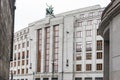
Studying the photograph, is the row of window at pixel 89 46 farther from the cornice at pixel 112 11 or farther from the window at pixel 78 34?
the cornice at pixel 112 11

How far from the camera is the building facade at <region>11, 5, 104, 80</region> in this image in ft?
Answer: 260

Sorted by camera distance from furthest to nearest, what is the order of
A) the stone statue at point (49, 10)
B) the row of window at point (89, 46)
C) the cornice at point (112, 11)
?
the stone statue at point (49, 10) < the row of window at point (89, 46) < the cornice at point (112, 11)

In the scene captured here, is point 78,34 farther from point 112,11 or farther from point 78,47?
point 112,11

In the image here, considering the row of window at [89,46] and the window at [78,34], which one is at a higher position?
the window at [78,34]

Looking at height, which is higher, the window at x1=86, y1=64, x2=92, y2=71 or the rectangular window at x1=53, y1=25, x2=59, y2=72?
the rectangular window at x1=53, y1=25, x2=59, y2=72

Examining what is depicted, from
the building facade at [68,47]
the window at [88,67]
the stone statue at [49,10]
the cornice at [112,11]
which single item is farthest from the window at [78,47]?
the cornice at [112,11]

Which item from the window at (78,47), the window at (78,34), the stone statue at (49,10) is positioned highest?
the stone statue at (49,10)

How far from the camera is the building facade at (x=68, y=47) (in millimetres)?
79250

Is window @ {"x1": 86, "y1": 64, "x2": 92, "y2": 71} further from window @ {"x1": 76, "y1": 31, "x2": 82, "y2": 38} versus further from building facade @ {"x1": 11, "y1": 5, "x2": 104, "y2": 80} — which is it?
window @ {"x1": 76, "y1": 31, "x2": 82, "y2": 38}

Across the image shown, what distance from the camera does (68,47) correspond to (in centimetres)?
8412

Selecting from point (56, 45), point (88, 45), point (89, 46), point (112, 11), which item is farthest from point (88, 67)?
point (112, 11)

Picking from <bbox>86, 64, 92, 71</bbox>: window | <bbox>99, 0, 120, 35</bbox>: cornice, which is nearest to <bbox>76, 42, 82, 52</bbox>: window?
<bbox>86, 64, 92, 71</bbox>: window

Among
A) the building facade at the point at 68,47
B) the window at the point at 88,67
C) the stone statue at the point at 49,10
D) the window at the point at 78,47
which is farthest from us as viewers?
the stone statue at the point at 49,10

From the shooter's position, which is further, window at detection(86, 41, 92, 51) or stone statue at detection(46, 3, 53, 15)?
stone statue at detection(46, 3, 53, 15)
